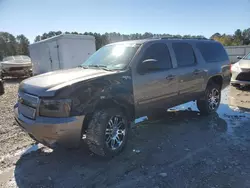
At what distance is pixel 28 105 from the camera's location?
3352mm

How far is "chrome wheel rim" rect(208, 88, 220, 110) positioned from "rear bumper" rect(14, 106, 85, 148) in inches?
169

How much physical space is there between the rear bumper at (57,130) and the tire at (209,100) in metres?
3.95

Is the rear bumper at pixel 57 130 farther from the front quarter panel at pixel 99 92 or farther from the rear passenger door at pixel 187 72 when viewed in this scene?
the rear passenger door at pixel 187 72

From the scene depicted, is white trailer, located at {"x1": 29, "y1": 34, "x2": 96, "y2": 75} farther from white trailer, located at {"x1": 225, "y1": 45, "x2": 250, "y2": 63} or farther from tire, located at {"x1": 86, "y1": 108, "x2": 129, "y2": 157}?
white trailer, located at {"x1": 225, "y1": 45, "x2": 250, "y2": 63}

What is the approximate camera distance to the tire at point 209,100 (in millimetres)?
5980

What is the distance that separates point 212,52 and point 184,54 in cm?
140

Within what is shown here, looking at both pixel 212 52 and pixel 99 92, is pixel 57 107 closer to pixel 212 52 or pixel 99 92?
pixel 99 92

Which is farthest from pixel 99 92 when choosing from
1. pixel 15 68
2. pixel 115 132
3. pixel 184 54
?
pixel 15 68

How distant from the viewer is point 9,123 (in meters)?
5.65

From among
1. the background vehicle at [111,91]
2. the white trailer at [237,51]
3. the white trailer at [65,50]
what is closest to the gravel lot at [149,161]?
the background vehicle at [111,91]

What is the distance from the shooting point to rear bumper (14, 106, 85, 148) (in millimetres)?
3021

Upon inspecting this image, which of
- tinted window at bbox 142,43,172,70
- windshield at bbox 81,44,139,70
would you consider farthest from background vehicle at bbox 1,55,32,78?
tinted window at bbox 142,43,172,70

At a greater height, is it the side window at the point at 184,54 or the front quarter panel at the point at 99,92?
the side window at the point at 184,54

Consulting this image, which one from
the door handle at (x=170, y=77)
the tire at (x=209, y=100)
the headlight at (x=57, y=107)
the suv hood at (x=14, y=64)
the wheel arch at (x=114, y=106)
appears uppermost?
the suv hood at (x=14, y=64)
